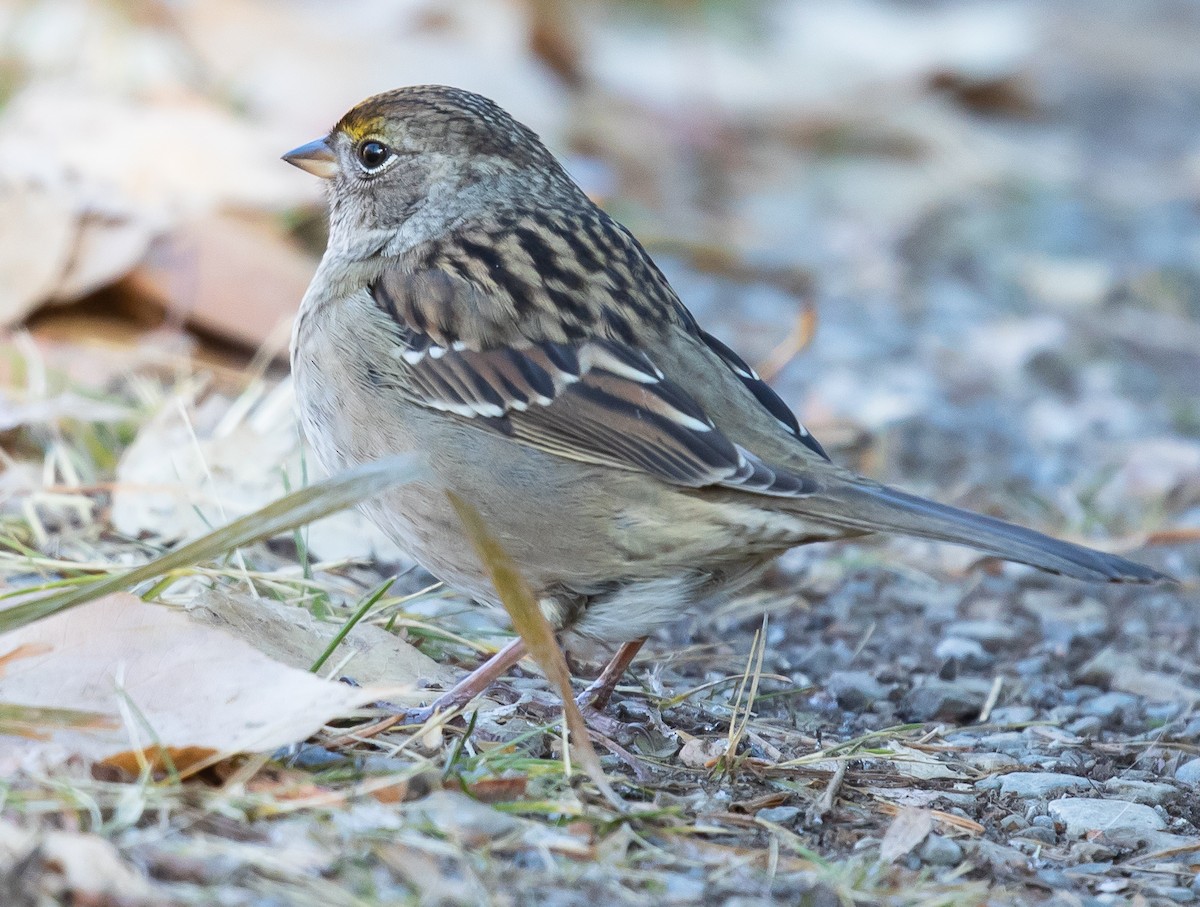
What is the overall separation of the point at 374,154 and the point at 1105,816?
210 cm

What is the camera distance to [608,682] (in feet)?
10.2

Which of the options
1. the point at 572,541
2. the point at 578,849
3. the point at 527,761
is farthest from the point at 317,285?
the point at 578,849

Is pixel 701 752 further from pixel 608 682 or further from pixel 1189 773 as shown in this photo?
pixel 1189 773

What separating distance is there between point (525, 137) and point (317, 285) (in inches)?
23.8

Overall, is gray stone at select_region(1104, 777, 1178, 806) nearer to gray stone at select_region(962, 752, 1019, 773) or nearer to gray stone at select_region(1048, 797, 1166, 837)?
gray stone at select_region(1048, 797, 1166, 837)

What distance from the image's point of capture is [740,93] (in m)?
8.58

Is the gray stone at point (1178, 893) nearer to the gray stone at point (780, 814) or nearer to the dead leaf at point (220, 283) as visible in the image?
the gray stone at point (780, 814)

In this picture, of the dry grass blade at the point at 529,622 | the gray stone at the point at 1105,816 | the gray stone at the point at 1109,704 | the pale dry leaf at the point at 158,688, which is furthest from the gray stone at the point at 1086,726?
the pale dry leaf at the point at 158,688

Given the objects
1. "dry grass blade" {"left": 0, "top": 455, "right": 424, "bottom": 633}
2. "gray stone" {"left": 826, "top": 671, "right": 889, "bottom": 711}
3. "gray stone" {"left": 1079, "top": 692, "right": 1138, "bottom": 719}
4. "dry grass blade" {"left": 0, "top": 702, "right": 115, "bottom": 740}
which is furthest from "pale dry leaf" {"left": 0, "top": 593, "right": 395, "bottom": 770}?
"gray stone" {"left": 1079, "top": 692, "right": 1138, "bottom": 719}

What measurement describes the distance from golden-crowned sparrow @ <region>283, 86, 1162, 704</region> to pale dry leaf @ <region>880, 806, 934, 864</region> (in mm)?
459

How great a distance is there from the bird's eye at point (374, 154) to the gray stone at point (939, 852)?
1980 millimetres

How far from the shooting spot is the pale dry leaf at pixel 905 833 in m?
2.43

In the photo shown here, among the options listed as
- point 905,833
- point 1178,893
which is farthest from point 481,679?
point 1178,893

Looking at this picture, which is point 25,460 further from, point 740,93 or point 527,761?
point 740,93
